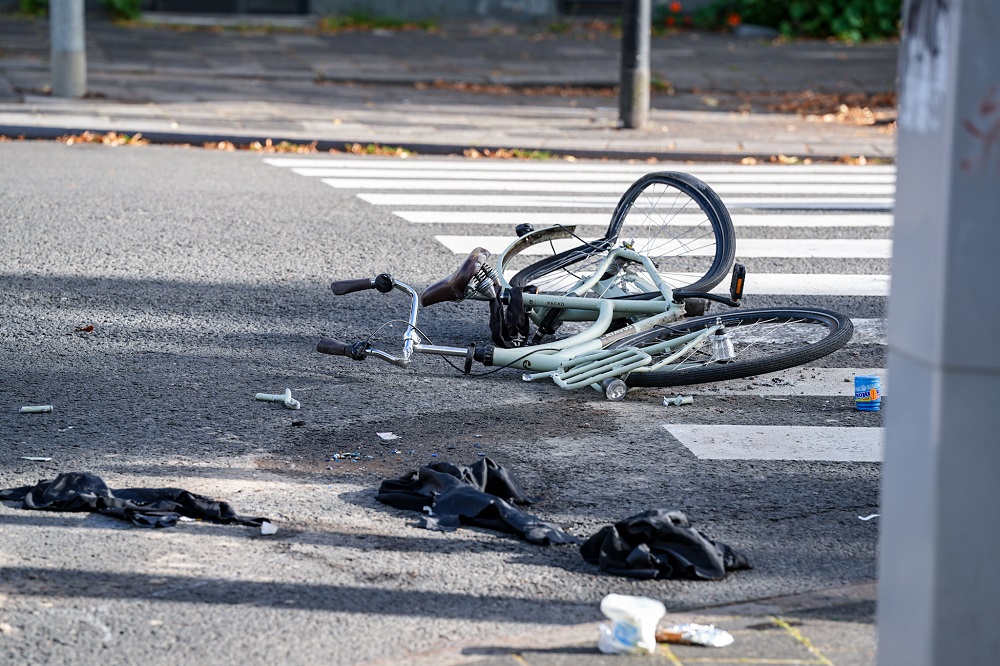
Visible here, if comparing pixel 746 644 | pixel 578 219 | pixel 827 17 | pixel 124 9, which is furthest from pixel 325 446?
pixel 827 17

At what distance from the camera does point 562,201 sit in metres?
10.8

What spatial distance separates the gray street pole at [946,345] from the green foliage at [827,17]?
21.4m

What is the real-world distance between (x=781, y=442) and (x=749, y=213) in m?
5.38

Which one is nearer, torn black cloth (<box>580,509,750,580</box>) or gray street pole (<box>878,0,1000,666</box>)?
gray street pole (<box>878,0,1000,666</box>)

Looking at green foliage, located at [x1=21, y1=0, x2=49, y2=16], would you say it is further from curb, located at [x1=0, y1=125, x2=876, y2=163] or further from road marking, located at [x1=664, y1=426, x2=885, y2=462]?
road marking, located at [x1=664, y1=426, x2=885, y2=462]

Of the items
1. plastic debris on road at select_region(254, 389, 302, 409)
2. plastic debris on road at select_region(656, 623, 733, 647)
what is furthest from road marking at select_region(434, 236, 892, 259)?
plastic debris on road at select_region(656, 623, 733, 647)

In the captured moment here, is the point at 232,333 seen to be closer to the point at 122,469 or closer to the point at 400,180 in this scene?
the point at 122,469

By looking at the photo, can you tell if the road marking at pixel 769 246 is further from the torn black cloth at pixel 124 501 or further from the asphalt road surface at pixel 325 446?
the torn black cloth at pixel 124 501

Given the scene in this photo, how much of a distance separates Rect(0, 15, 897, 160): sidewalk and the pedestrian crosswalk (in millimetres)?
1070

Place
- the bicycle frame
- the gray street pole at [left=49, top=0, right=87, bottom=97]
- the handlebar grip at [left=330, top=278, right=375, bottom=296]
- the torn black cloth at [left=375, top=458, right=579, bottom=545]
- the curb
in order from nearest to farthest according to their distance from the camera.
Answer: the torn black cloth at [left=375, top=458, right=579, bottom=545] < the handlebar grip at [left=330, top=278, right=375, bottom=296] < the bicycle frame < the curb < the gray street pole at [left=49, top=0, right=87, bottom=97]

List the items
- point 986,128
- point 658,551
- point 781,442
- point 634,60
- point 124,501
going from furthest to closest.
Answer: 1. point 634,60
2. point 781,442
3. point 124,501
4. point 658,551
5. point 986,128

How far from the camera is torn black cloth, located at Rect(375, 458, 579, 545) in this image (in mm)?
4324

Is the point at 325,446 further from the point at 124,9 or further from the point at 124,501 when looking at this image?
the point at 124,9

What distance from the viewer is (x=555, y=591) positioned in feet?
12.7
